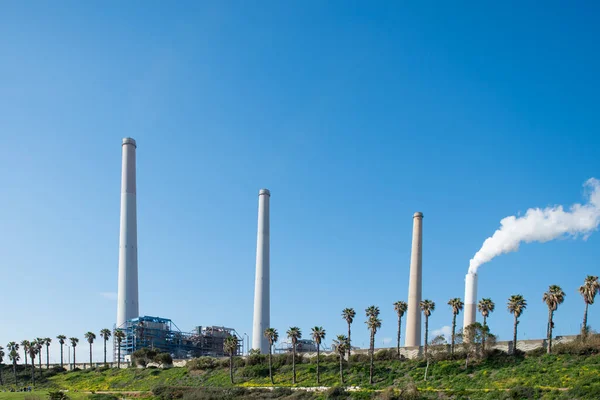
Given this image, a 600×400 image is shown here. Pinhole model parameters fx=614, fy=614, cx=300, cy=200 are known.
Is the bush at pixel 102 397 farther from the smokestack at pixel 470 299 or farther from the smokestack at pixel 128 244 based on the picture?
the smokestack at pixel 470 299

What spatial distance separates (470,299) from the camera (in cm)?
10250

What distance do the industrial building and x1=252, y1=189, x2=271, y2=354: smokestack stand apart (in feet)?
16.3

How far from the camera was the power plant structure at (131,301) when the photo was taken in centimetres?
12294

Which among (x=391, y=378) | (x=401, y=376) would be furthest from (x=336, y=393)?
(x=401, y=376)

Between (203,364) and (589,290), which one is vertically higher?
(589,290)

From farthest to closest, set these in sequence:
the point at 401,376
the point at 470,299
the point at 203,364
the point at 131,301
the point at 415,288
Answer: the point at 131,301 < the point at 415,288 < the point at 470,299 < the point at 203,364 < the point at 401,376

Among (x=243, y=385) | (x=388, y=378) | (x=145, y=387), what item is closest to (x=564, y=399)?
(x=388, y=378)

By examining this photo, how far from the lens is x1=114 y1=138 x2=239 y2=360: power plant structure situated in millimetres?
122938

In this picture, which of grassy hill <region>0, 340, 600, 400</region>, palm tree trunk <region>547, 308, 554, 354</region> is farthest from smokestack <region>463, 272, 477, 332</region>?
palm tree trunk <region>547, 308, 554, 354</region>

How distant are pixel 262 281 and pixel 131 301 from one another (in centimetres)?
2687

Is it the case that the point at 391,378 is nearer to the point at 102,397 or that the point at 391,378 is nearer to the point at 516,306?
the point at 516,306

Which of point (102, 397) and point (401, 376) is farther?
point (102, 397)

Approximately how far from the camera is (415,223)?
112 meters

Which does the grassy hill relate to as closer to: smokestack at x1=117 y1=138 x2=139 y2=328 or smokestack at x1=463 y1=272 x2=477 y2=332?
smokestack at x1=117 y1=138 x2=139 y2=328
